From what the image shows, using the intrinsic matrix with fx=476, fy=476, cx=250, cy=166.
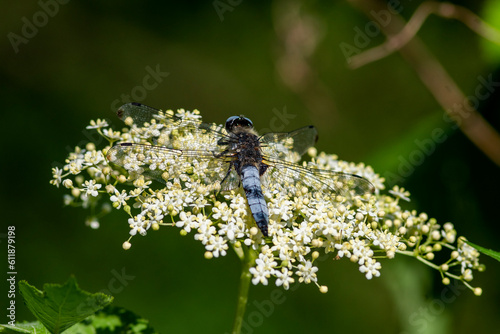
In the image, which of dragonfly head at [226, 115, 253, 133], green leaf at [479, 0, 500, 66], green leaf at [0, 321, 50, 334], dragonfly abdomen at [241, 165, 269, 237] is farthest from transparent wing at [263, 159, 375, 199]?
green leaf at [479, 0, 500, 66]

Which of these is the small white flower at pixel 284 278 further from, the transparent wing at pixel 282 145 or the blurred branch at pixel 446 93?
the blurred branch at pixel 446 93

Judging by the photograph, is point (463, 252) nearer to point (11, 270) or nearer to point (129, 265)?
point (129, 265)

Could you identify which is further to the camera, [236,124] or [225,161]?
[236,124]

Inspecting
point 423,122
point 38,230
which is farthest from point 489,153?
point 38,230

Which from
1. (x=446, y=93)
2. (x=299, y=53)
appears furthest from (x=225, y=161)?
(x=299, y=53)

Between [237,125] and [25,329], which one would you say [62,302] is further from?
A: [237,125]

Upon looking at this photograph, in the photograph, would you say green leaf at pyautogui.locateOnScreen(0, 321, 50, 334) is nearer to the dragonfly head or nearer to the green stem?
the green stem
